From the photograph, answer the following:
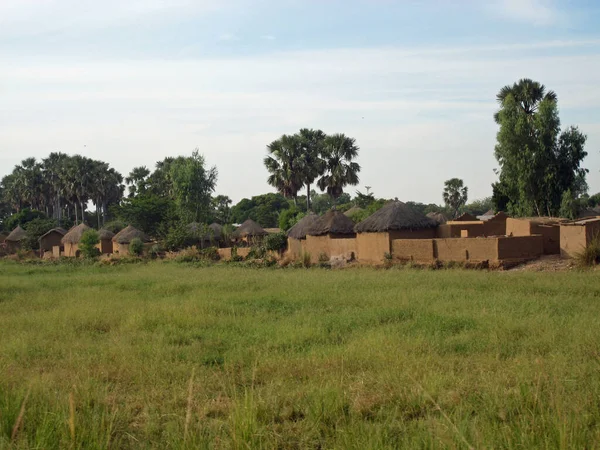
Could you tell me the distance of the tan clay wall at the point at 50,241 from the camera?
47062 mm

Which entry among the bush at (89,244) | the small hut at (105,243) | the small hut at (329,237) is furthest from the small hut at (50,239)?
the small hut at (329,237)

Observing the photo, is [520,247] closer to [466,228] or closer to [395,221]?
[466,228]

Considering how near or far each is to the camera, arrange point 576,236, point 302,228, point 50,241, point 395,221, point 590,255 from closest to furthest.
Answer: point 590,255
point 576,236
point 395,221
point 302,228
point 50,241

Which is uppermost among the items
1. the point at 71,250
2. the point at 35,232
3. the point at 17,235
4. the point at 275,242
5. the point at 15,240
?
the point at 35,232

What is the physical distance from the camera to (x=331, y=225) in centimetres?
2839

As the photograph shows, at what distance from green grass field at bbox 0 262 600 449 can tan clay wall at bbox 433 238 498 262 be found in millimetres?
5365

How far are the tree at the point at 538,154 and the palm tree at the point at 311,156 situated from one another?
12.8 meters

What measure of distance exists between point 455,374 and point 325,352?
1.89m

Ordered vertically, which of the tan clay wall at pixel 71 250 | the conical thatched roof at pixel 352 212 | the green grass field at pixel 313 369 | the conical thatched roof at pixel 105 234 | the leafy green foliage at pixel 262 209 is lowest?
the green grass field at pixel 313 369

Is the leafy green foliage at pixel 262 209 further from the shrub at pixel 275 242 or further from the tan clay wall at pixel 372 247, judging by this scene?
the tan clay wall at pixel 372 247

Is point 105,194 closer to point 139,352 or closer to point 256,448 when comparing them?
point 139,352

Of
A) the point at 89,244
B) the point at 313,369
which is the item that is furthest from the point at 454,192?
the point at 313,369

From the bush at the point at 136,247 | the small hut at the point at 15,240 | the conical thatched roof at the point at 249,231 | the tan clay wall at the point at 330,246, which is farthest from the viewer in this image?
the small hut at the point at 15,240

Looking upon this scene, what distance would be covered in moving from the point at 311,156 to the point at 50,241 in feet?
69.8
